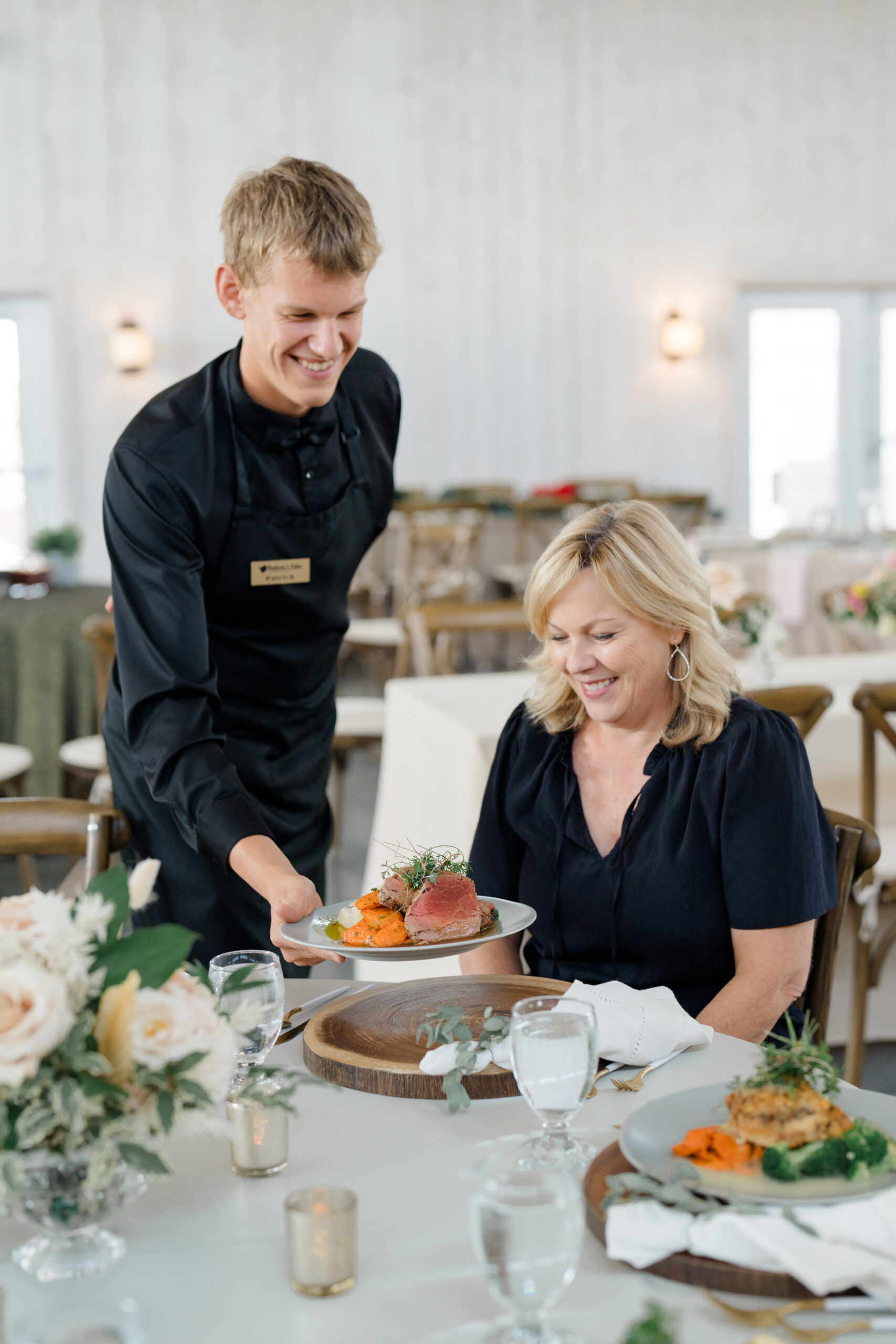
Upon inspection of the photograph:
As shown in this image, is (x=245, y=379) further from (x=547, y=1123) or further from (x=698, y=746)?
(x=547, y=1123)

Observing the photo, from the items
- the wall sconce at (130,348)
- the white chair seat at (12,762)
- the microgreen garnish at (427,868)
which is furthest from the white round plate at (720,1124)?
the wall sconce at (130,348)

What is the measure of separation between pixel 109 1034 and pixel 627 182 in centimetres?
1018

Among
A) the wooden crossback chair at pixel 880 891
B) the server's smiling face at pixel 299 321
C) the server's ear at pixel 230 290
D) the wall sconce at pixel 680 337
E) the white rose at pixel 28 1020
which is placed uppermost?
the wall sconce at pixel 680 337

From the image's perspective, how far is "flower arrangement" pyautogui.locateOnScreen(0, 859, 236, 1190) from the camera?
821 millimetres

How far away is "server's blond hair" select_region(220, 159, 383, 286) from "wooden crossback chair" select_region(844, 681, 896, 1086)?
152 cm

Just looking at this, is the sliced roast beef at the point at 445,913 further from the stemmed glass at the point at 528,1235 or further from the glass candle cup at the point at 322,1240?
the stemmed glass at the point at 528,1235

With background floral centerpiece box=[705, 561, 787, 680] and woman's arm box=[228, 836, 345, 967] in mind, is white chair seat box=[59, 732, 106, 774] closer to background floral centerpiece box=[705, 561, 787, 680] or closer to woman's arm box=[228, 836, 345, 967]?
background floral centerpiece box=[705, 561, 787, 680]

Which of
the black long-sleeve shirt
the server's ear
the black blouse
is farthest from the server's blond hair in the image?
the black blouse

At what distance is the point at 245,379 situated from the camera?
1816 mm

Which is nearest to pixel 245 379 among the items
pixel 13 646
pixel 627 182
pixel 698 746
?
pixel 698 746

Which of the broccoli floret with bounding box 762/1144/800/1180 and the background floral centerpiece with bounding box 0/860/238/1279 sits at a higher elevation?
the background floral centerpiece with bounding box 0/860/238/1279

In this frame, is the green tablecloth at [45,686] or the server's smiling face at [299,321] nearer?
the server's smiling face at [299,321]

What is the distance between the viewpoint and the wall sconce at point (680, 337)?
10242 millimetres

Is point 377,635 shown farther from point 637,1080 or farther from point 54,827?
point 637,1080
